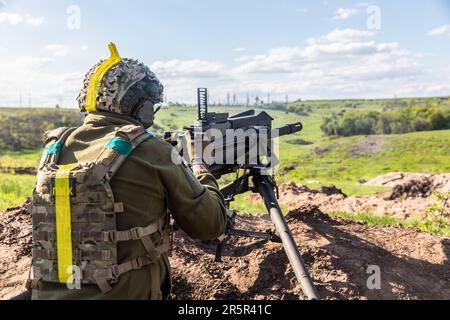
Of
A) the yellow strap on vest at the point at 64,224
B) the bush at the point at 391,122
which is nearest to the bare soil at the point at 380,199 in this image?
the yellow strap on vest at the point at 64,224

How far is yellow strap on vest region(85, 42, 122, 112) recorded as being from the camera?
288 cm

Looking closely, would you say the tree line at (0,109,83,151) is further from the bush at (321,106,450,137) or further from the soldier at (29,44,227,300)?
the soldier at (29,44,227,300)

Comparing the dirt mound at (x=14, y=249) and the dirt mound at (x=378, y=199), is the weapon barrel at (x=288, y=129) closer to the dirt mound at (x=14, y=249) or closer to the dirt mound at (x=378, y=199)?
the dirt mound at (x=14, y=249)

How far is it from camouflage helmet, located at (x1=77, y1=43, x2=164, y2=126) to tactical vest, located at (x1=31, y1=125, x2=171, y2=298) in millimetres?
289

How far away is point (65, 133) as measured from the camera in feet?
9.48

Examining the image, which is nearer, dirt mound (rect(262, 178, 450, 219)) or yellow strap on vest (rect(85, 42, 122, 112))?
yellow strap on vest (rect(85, 42, 122, 112))

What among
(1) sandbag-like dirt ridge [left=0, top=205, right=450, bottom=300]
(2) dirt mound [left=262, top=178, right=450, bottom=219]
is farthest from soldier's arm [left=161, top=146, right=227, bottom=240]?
(2) dirt mound [left=262, top=178, right=450, bottom=219]

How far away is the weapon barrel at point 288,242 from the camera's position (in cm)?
366

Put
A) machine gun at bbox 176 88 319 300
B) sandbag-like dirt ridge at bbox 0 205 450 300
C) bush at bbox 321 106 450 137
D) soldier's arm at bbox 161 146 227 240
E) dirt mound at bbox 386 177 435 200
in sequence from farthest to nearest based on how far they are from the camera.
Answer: bush at bbox 321 106 450 137 < dirt mound at bbox 386 177 435 200 < sandbag-like dirt ridge at bbox 0 205 450 300 < machine gun at bbox 176 88 319 300 < soldier's arm at bbox 161 146 227 240

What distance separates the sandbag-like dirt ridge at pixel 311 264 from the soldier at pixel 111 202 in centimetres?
202

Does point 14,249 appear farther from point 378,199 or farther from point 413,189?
point 413,189
